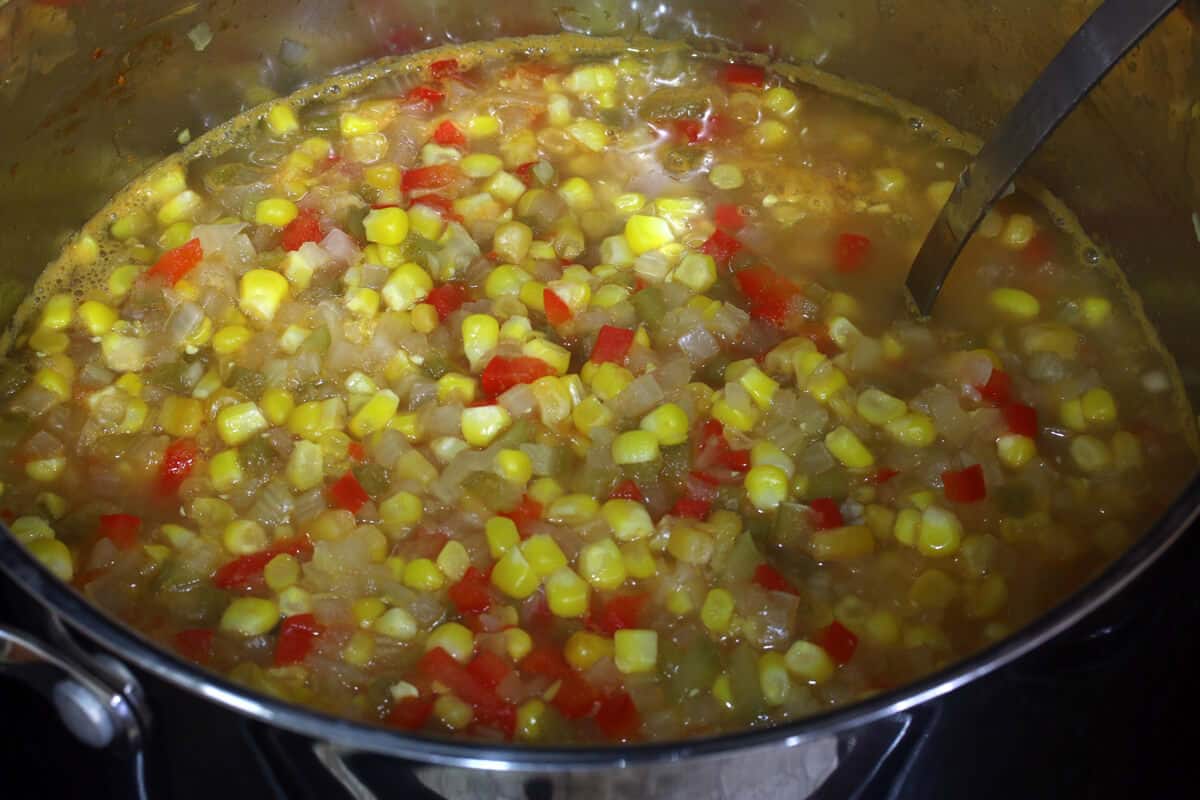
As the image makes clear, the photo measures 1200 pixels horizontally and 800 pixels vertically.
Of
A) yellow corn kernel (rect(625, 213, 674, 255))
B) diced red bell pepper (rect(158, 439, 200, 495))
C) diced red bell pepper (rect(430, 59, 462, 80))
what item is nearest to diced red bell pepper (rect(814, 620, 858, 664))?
yellow corn kernel (rect(625, 213, 674, 255))

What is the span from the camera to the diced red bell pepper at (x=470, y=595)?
2107 millimetres

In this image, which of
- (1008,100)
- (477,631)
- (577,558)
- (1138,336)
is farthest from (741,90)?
(477,631)

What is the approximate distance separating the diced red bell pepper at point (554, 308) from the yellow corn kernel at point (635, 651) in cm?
80

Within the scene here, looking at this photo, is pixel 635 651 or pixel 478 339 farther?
pixel 478 339

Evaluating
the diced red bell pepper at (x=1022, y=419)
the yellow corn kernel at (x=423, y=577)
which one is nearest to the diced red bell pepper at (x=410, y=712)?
the yellow corn kernel at (x=423, y=577)

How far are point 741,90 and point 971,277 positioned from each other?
83cm

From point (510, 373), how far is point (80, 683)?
114 cm

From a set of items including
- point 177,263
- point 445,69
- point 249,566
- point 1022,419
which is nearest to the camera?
point 249,566

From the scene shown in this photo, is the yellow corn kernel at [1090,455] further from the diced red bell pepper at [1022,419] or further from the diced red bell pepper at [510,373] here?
the diced red bell pepper at [510,373]

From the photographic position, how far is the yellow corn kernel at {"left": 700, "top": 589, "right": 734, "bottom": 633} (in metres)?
2.07

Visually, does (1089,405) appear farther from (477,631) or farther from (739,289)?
(477,631)

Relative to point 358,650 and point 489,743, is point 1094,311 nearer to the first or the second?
point 358,650

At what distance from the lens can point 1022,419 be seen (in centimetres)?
240

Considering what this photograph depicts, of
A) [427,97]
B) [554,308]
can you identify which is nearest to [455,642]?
[554,308]
